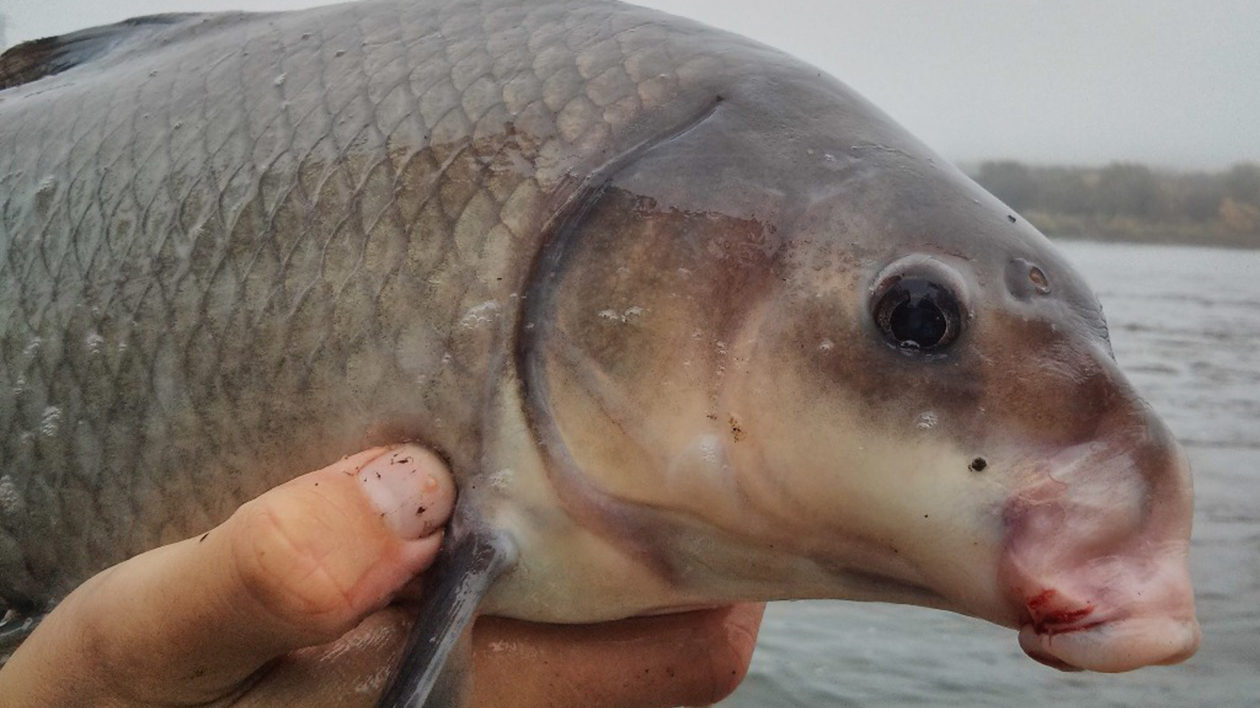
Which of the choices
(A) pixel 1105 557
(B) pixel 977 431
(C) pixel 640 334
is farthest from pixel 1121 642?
(C) pixel 640 334

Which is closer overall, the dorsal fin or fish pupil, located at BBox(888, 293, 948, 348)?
fish pupil, located at BBox(888, 293, 948, 348)

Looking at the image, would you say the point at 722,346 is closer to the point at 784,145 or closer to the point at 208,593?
the point at 784,145

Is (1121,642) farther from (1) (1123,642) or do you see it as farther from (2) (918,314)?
(2) (918,314)

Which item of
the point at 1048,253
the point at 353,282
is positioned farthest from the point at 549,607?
the point at 1048,253

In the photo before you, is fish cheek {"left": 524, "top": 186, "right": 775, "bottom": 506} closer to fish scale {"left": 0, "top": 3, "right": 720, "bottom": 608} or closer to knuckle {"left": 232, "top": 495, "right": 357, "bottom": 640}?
fish scale {"left": 0, "top": 3, "right": 720, "bottom": 608}

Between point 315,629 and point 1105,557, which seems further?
point 315,629

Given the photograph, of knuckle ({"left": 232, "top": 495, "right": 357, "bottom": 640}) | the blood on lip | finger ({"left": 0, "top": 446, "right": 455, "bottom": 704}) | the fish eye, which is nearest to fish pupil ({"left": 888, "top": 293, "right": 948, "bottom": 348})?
the fish eye
